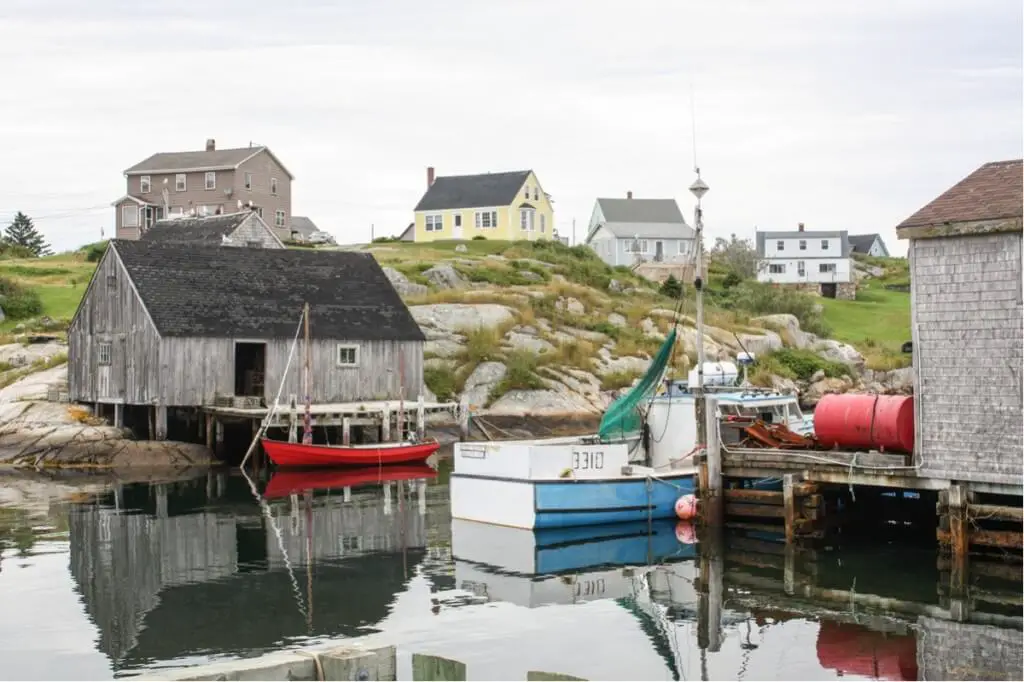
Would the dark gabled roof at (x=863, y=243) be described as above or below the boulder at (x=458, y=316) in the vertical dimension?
above

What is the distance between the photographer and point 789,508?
2519 cm

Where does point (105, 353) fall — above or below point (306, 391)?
above

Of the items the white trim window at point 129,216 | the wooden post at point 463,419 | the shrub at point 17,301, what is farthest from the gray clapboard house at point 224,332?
the white trim window at point 129,216

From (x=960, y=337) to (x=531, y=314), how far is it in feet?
119

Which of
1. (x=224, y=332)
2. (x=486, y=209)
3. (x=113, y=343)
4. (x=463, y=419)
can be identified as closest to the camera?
(x=224, y=332)

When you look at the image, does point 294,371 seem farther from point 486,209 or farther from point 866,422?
point 486,209

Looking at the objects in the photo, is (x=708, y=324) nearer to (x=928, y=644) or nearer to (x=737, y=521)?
(x=737, y=521)

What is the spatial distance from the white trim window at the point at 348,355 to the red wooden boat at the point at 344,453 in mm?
4675

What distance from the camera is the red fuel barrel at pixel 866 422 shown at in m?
24.0

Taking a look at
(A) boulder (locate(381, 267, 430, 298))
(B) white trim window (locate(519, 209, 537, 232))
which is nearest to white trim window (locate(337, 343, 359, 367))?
(A) boulder (locate(381, 267, 430, 298))

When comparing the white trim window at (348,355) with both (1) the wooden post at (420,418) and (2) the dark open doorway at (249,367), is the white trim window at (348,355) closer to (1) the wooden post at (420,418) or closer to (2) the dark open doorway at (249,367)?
(2) the dark open doorway at (249,367)

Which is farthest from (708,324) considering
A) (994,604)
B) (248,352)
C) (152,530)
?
(994,604)

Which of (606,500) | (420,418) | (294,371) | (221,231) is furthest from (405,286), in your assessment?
(606,500)

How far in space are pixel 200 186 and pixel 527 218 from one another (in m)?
24.3
